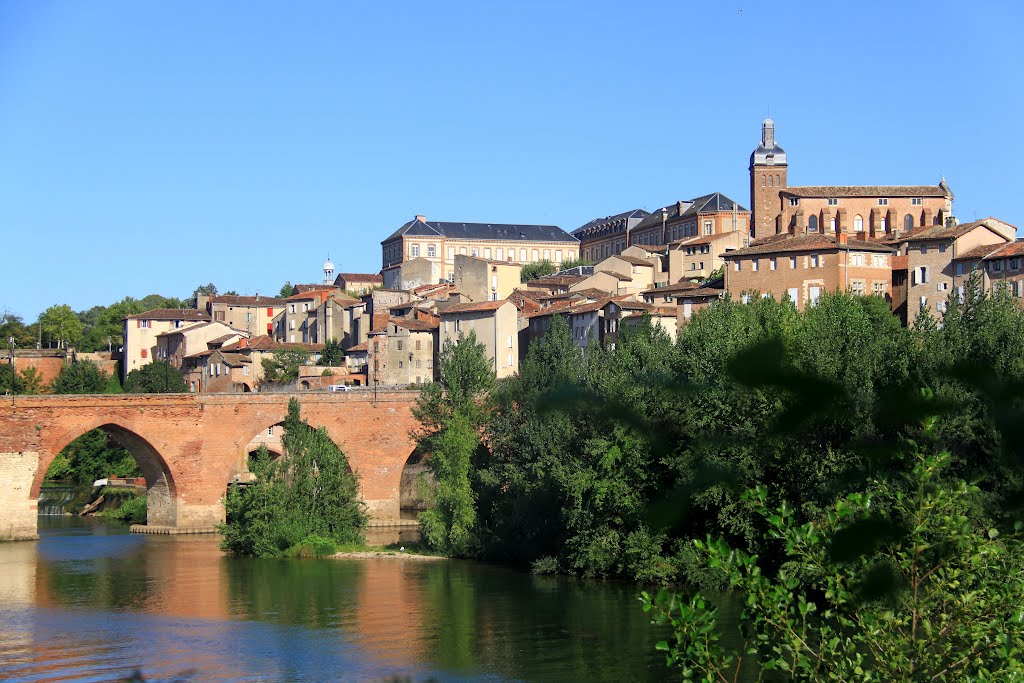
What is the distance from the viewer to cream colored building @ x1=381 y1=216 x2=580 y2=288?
7494cm

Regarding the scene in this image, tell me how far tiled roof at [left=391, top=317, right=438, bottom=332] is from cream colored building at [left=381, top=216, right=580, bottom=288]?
21.9m

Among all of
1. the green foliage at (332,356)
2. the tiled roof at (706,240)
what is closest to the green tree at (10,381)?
the green foliage at (332,356)

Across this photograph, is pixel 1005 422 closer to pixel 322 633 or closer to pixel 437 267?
pixel 322 633

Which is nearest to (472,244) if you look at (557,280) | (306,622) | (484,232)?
(484,232)

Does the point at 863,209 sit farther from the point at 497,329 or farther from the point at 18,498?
the point at 18,498

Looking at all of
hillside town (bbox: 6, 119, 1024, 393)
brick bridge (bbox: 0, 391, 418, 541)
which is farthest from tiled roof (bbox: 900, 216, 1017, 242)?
brick bridge (bbox: 0, 391, 418, 541)

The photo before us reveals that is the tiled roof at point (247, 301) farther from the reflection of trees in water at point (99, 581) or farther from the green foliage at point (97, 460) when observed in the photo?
the reflection of trees in water at point (99, 581)

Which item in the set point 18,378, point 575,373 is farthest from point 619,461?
point 18,378

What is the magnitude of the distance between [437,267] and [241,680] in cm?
5824

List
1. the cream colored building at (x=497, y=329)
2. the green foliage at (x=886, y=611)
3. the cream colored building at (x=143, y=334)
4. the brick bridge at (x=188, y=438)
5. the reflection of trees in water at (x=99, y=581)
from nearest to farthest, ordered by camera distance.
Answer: the green foliage at (x=886, y=611) → the reflection of trees in water at (x=99, y=581) → the brick bridge at (x=188, y=438) → the cream colored building at (x=497, y=329) → the cream colored building at (x=143, y=334)

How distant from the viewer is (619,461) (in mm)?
22906

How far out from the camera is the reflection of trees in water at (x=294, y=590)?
70.5 ft

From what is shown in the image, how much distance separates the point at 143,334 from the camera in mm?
63156

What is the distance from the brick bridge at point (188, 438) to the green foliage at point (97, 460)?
7.87m
